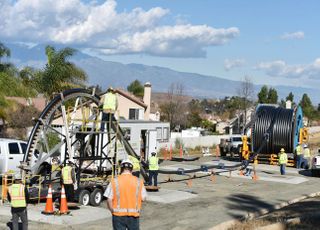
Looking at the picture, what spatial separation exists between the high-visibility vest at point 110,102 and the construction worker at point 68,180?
2.70m

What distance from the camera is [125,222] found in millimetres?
8219

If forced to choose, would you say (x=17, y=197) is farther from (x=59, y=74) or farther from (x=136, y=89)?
(x=136, y=89)

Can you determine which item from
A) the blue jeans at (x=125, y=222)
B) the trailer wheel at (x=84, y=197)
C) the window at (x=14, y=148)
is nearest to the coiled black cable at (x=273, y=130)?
the window at (x=14, y=148)

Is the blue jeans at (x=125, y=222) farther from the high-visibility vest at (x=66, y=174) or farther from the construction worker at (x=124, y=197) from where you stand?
the high-visibility vest at (x=66, y=174)

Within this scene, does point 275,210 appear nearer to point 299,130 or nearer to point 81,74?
point 299,130

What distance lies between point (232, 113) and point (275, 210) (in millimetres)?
83663

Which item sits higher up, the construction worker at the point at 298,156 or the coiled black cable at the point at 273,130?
the coiled black cable at the point at 273,130

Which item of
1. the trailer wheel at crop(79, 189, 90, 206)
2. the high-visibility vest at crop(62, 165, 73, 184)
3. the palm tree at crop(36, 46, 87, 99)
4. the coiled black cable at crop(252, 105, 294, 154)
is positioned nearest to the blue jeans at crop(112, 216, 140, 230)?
the high-visibility vest at crop(62, 165, 73, 184)

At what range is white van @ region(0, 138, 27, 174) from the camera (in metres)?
21.5

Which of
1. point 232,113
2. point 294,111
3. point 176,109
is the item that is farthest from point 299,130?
point 232,113

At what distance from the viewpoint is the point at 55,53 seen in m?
38.5

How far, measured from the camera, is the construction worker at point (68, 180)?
1628 centimetres

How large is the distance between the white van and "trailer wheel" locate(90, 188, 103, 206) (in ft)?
17.2

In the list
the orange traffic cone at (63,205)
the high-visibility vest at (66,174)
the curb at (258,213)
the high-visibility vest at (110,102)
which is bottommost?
the curb at (258,213)
